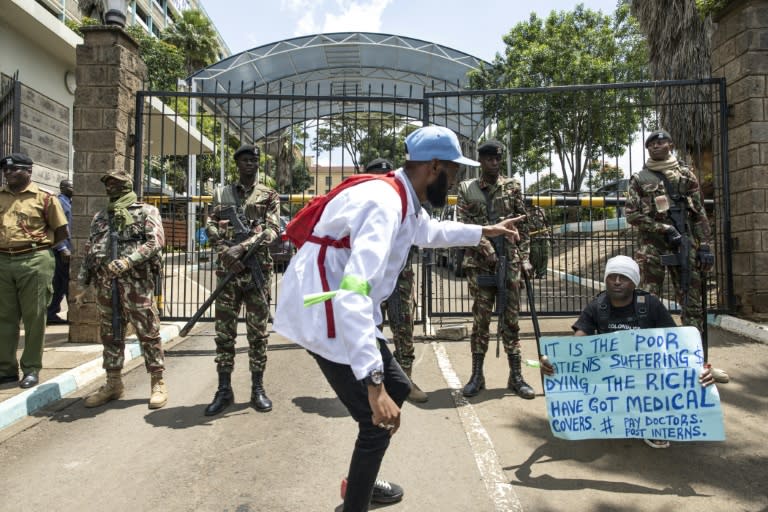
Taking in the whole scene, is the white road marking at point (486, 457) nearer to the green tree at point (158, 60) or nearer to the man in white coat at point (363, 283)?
the man in white coat at point (363, 283)

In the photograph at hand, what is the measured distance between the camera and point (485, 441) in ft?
12.0

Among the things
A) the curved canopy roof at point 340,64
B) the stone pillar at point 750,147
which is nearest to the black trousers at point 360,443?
the stone pillar at point 750,147

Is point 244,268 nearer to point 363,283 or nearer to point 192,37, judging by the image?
point 363,283

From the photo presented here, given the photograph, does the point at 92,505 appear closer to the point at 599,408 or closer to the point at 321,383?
the point at 321,383

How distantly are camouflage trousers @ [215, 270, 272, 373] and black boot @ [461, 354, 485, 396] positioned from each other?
176cm

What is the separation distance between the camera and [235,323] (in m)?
4.50

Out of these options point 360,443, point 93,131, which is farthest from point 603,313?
point 93,131

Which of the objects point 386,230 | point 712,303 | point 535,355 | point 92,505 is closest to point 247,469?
point 92,505

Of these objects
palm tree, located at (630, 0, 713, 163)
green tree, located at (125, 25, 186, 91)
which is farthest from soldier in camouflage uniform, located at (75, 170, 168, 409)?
green tree, located at (125, 25, 186, 91)

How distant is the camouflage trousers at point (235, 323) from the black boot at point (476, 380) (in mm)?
1756

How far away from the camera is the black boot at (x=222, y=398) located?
14.0 feet

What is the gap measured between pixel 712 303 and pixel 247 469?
7012 mm

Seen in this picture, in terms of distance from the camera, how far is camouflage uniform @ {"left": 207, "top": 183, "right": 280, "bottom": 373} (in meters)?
4.46

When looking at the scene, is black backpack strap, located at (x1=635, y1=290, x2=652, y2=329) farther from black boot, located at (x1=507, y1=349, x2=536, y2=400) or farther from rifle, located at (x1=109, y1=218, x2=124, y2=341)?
rifle, located at (x1=109, y1=218, x2=124, y2=341)
